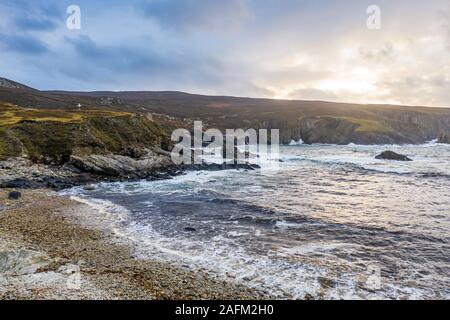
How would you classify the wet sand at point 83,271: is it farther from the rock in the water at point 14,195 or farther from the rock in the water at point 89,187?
the rock in the water at point 89,187

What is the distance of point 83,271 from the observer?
14742mm

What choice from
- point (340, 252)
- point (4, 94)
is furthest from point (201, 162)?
point (4, 94)

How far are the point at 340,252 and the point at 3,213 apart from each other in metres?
21.1

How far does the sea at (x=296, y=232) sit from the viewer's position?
1466 centimetres

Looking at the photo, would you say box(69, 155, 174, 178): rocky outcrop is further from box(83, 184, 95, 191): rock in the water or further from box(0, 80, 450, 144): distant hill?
box(0, 80, 450, 144): distant hill

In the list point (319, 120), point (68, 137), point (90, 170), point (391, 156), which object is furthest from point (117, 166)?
point (319, 120)

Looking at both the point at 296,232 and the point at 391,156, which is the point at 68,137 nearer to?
the point at 296,232

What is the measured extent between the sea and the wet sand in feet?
3.31

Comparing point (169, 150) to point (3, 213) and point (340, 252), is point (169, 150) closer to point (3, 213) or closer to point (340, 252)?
point (3, 213)

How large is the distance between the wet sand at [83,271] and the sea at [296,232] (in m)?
1.01

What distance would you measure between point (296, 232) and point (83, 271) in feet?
39.6

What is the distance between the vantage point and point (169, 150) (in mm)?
59969

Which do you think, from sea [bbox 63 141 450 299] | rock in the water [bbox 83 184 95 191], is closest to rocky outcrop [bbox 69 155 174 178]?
sea [bbox 63 141 450 299]
